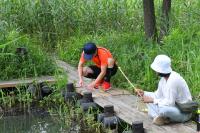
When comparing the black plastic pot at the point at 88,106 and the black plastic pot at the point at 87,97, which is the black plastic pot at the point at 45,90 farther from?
the black plastic pot at the point at 88,106

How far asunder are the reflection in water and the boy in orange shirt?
952mm

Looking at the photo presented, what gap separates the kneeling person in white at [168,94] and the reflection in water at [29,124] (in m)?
1.86

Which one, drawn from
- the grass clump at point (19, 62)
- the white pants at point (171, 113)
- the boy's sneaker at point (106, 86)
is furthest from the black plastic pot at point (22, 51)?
the white pants at point (171, 113)

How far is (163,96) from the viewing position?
5984 millimetres

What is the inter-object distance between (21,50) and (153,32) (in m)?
2.65

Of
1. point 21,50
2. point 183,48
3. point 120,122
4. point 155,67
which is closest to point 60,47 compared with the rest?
point 21,50

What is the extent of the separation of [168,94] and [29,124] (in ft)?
9.64

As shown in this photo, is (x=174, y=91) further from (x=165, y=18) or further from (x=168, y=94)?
(x=165, y=18)

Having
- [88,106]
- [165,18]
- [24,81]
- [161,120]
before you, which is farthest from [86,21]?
[161,120]

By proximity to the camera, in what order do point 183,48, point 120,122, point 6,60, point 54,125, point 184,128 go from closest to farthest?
point 184,128
point 120,122
point 54,125
point 183,48
point 6,60

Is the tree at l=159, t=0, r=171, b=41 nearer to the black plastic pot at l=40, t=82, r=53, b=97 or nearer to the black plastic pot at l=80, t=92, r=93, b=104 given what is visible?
the black plastic pot at l=40, t=82, r=53, b=97

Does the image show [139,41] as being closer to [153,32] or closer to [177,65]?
[153,32]

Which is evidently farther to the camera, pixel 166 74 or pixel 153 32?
pixel 153 32

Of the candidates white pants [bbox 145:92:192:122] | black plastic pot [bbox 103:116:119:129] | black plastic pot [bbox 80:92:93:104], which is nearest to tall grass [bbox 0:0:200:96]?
black plastic pot [bbox 80:92:93:104]
